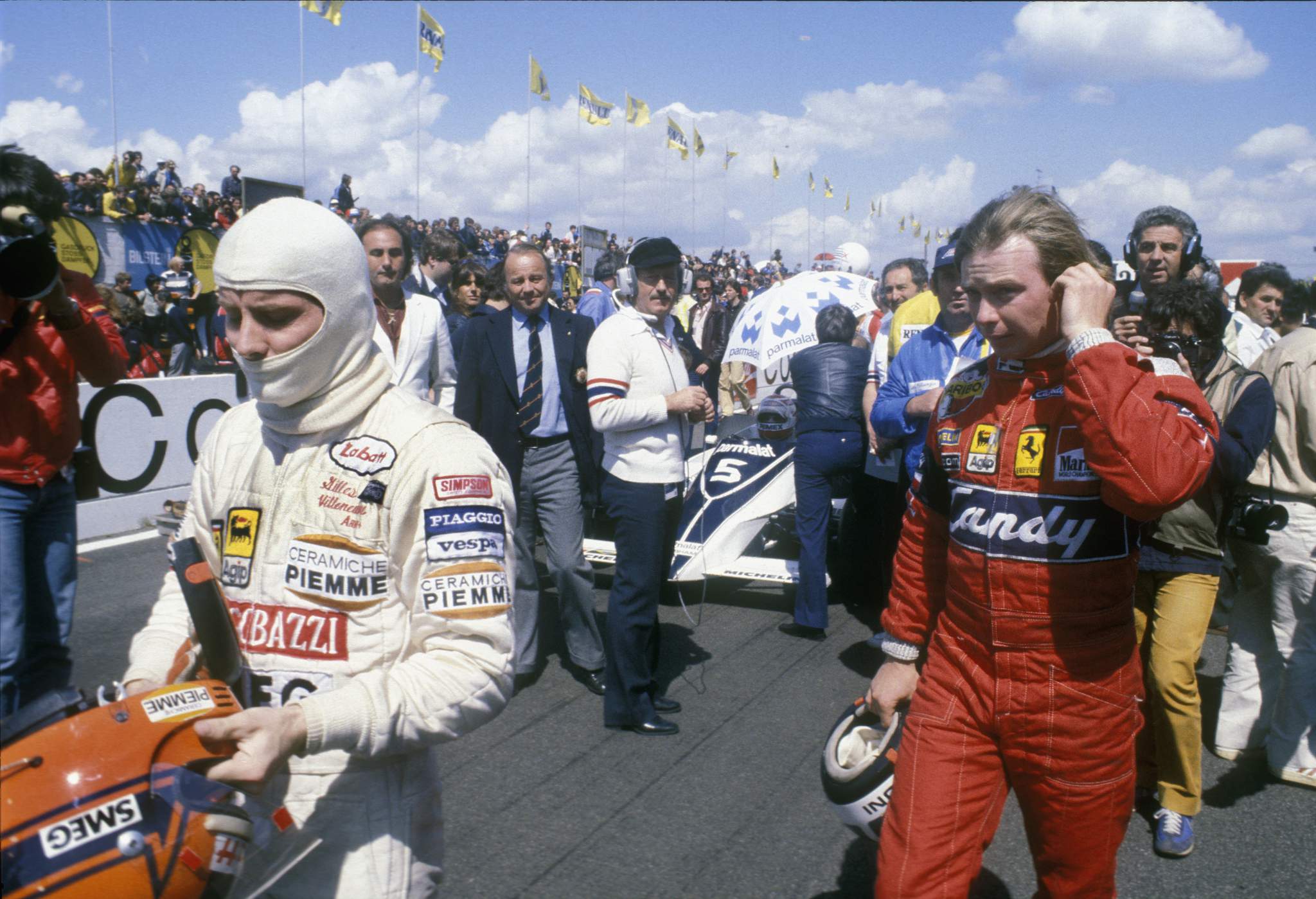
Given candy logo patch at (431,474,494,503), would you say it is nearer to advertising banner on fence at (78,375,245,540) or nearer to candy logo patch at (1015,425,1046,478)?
candy logo patch at (1015,425,1046,478)

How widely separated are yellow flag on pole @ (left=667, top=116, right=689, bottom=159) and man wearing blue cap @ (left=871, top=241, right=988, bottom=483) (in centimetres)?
3279

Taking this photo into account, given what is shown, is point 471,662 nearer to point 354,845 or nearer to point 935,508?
point 354,845

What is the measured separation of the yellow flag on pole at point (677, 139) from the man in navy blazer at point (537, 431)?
32.7 meters

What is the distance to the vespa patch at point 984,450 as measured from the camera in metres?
2.26

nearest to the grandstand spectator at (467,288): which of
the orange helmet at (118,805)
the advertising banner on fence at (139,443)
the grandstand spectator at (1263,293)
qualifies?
the advertising banner on fence at (139,443)

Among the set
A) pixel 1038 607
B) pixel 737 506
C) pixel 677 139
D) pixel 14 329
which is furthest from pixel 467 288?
pixel 677 139

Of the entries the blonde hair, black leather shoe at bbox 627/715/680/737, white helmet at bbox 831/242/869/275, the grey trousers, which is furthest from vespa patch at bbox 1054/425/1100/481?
white helmet at bbox 831/242/869/275

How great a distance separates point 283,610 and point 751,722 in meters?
3.27

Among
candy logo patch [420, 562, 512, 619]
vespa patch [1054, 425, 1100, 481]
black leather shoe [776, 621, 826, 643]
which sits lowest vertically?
black leather shoe [776, 621, 826, 643]

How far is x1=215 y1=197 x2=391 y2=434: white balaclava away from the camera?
1.60m

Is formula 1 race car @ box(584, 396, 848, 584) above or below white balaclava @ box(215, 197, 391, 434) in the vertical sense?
below

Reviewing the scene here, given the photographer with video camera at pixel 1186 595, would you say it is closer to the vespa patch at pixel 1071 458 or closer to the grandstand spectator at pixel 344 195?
the vespa patch at pixel 1071 458

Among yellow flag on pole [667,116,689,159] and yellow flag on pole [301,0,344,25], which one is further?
yellow flag on pole [667,116,689,159]

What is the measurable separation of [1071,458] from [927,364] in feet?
9.12
